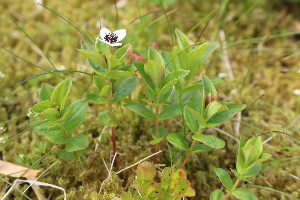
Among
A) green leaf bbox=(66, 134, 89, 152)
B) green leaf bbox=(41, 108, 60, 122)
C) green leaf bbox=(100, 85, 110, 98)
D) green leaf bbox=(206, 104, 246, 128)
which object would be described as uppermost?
green leaf bbox=(100, 85, 110, 98)

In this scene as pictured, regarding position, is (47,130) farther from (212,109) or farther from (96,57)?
(212,109)

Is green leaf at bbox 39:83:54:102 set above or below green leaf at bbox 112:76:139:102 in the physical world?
above

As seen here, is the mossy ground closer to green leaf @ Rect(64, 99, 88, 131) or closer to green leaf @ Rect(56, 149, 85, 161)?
green leaf @ Rect(56, 149, 85, 161)

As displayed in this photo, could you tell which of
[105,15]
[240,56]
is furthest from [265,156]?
[105,15]

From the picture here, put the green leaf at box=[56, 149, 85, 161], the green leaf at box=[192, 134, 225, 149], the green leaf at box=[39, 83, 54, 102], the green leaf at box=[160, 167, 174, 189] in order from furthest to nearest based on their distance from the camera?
the green leaf at box=[56, 149, 85, 161] < the green leaf at box=[39, 83, 54, 102] < the green leaf at box=[160, 167, 174, 189] < the green leaf at box=[192, 134, 225, 149]

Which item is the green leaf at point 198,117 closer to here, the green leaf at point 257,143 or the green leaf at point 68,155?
the green leaf at point 257,143

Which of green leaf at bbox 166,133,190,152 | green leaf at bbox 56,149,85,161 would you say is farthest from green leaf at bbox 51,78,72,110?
green leaf at bbox 166,133,190,152

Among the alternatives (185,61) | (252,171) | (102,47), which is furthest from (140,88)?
(252,171)

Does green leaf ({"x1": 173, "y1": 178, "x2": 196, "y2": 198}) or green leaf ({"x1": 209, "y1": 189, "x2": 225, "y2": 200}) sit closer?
green leaf ({"x1": 173, "y1": 178, "x2": 196, "y2": 198})

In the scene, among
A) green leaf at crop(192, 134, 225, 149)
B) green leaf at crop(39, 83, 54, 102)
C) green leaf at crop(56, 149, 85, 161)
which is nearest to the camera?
green leaf at crop(192, 134, 225, 149)
